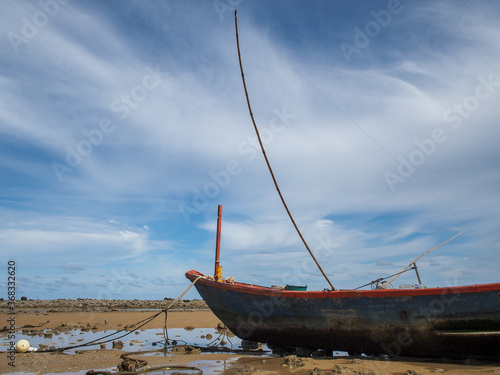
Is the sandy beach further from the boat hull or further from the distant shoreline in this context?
the distant shoreline

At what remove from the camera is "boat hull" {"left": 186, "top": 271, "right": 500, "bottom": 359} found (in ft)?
24.2

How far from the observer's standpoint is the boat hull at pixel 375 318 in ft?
24.2

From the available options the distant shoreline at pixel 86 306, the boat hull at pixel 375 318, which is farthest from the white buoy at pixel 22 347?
the distant shoreline at pixel 86 306

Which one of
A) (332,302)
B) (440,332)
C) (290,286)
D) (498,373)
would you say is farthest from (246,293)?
(498,373)

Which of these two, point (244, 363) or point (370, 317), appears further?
point (244, 363)

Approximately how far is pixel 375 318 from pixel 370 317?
105 mm

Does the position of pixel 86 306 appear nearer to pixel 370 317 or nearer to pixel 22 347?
pixel 22 347

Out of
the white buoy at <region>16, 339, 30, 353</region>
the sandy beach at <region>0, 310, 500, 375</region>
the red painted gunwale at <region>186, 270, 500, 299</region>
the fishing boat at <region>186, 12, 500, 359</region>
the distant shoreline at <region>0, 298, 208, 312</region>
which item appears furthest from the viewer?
the distant shoreline at <region>0, 298, 208, 312</region>

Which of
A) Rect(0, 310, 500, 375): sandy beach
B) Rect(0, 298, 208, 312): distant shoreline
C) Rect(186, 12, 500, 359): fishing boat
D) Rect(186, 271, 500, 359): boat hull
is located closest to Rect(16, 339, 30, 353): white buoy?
Rect(0, 310, 500, 375): sandy beach

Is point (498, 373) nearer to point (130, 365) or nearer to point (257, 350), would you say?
point (257, 350)

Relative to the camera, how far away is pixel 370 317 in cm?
827

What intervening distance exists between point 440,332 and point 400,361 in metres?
1.07

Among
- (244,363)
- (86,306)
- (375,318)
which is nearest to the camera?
(375,318)

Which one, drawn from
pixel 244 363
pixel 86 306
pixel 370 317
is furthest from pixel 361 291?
pixel 86 306
